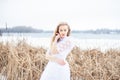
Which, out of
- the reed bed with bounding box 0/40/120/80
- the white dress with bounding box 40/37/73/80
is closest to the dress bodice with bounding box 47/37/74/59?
the white dress with bounding box 40/37/73/80

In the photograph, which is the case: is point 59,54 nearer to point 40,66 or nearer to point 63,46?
point 63,46

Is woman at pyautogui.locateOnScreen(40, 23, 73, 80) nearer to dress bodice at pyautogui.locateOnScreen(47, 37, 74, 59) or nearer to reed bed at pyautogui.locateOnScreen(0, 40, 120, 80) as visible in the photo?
dress bodice at pyautogui.locateOnScreen(47, 37, 74, 59)

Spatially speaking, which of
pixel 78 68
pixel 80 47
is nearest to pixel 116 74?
pixel 78 68

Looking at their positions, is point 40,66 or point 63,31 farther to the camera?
point 40,66

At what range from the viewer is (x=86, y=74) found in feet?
11.3

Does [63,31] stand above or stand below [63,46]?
above

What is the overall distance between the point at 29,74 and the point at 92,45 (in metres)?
1.56

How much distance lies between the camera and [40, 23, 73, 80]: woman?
2.48 meters

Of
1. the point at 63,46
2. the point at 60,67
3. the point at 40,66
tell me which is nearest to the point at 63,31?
the point at 63,46

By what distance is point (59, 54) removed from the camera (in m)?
2.49

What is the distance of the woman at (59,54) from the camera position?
2.48 meters

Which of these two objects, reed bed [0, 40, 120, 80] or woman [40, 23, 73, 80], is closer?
woman [40, 23, 73, 80]

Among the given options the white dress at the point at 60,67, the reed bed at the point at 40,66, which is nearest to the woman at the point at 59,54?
the white dress at the point at 60,67

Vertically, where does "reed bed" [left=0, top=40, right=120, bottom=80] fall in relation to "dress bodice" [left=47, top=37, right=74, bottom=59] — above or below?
below
